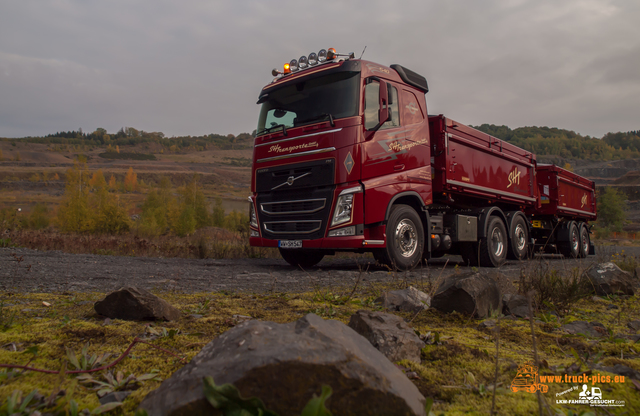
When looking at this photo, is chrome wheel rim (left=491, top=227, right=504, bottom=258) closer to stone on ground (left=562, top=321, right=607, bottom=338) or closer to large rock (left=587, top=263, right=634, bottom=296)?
large rock (left=587, top=263, right=634, bottom=296)

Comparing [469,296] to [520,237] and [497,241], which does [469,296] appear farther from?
[520,237]

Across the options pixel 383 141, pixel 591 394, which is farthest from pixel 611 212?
pixel 591 394

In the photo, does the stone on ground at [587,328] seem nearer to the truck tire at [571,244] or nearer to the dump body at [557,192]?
the dump body at [557,192]

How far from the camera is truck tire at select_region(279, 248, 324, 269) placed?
28.2ft

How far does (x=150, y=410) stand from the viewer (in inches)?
44.1

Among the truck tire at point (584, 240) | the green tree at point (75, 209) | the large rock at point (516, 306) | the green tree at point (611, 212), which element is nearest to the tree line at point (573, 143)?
the green tree at point (611, 212)

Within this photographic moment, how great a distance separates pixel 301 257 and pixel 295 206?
81.5 inches

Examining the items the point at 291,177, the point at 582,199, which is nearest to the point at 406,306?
the point at 291,177

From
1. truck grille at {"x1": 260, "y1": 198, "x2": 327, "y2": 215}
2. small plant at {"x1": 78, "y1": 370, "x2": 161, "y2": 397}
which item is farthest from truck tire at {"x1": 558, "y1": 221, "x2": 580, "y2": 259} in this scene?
small plant at {"x1": 78, "y1": 370, "x2": 161, "y2": 397}

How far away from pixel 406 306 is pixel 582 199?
1600cm

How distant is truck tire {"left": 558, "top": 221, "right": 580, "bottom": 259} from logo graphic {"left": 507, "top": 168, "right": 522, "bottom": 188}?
431 cm

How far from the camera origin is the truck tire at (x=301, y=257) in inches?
Answer: 339

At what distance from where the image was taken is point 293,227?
710cm

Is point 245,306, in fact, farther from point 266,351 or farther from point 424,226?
point 424,226
